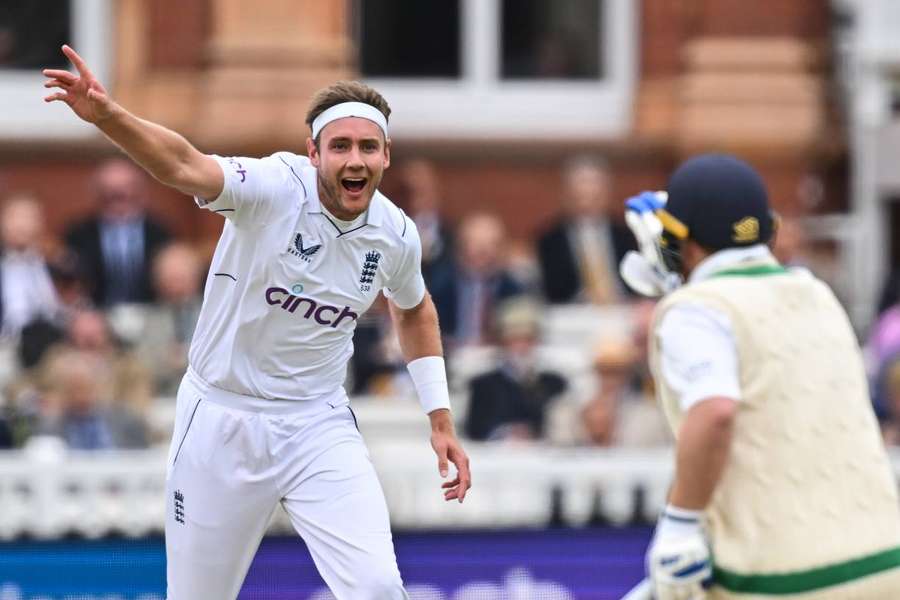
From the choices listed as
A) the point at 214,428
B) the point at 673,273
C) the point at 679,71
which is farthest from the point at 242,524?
the point at 679,71

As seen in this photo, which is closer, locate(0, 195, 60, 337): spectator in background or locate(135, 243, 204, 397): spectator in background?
locate(135, 243, 204, 397): spectator in background

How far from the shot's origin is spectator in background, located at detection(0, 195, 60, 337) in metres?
10.8

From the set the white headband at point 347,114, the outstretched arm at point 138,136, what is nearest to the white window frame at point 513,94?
the white headband at point 347,114

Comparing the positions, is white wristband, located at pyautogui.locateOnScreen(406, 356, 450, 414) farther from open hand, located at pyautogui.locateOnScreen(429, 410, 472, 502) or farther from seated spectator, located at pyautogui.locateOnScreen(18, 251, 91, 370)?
seated spectator, located at pyautogui.locateOnScreen(18, 251, 91, 370)

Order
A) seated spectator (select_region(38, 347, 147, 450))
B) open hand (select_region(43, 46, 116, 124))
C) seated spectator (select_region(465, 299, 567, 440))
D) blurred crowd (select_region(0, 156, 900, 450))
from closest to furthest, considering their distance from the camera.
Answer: open hand (select_region(43, 46, 116, 124)) < seated spectator (select_region(38, 347, 147, 450)) < blurred crowd (select_region(0, 156, 900, 450)) < seated spectator (select_region(465, 299, 567, 440))

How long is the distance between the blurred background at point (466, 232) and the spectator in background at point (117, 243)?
2 cm

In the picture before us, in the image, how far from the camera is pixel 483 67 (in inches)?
517

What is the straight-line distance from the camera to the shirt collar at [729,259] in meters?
4.95

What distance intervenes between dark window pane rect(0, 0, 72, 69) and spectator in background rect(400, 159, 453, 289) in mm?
2793

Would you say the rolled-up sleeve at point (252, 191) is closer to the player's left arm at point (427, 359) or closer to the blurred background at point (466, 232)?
the player's left arm at point (427, 359)

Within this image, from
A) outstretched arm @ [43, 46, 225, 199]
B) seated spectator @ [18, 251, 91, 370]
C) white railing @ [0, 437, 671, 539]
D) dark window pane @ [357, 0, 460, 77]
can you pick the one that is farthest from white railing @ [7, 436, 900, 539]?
dark window pane @ [357, 0, 460, 77]

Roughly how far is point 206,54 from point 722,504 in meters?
8.07

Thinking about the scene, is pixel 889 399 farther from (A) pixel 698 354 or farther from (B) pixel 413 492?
(A) pixel 698 354

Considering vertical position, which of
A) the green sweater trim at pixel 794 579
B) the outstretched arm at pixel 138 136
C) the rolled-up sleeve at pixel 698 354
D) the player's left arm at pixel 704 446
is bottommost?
the green sweater trim at pixel 794 579
